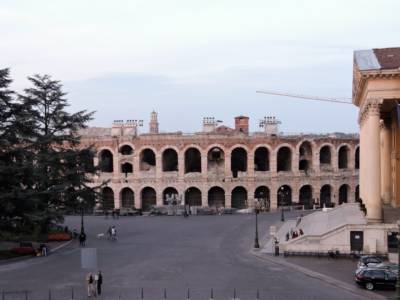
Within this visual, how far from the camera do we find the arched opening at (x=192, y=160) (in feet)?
Result: 268

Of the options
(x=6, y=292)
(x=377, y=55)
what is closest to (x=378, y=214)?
(x=377, y=55)

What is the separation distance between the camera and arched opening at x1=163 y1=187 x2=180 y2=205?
7631cm

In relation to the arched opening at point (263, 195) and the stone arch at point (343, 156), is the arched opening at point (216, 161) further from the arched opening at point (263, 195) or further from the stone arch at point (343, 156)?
the stone arch at point (343, 156)

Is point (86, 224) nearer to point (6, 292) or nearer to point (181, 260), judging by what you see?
point (181, 260)

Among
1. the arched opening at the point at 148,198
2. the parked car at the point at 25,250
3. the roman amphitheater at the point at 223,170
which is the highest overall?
the roman amphitheater at the point at 223,170

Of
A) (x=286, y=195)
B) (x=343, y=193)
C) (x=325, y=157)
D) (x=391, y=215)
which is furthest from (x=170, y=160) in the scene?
(x=391, y=215)

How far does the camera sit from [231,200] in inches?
3044

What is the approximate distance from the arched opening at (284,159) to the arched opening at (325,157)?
4.21 metres

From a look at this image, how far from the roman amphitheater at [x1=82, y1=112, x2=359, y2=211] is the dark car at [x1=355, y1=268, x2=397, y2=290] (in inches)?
1856

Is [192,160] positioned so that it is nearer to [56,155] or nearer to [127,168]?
[127,168]

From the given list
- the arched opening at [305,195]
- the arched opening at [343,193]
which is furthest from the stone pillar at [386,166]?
the arched opening at [343,193]

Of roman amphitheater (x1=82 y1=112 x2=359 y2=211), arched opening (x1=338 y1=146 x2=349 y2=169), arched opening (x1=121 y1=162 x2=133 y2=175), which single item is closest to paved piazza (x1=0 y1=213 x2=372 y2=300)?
roman amphitheater (x1=82 y1=112 x2=359 y2=211)

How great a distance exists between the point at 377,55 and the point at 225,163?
35.8 metres

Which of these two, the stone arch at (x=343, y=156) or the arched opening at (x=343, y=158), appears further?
the arched opening at (x=343, y=158)
